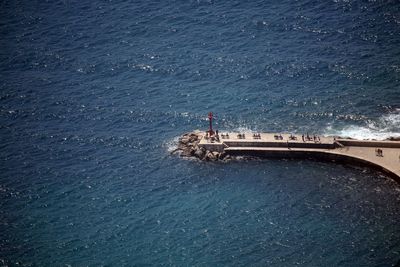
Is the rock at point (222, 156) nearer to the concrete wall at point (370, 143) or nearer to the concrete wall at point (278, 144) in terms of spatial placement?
the concrete wall at point (278, 144)

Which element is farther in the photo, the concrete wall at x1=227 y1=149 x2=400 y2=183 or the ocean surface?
the concrete wall at x1=227 y1=149 x2=400 y2=183

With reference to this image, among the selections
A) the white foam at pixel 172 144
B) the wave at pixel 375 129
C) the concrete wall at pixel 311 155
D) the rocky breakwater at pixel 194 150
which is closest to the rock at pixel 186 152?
the rocky breakwater at pixel 194 150

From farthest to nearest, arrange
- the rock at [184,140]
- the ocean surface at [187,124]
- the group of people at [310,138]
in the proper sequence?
1. the rock at [184,140]
2. the group of people at [310,138]
3. the ocean surface at [187,124]

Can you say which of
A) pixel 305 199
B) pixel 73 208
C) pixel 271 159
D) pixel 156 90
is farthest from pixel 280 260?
pixel 156 90

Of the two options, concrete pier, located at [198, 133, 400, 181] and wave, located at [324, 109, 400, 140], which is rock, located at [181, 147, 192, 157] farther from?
wave, located at [324, 109, 400, 140]

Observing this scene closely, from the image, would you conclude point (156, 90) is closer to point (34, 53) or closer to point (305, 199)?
point (34, 53)

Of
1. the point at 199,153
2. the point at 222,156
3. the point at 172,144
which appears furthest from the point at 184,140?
the point at 222,156

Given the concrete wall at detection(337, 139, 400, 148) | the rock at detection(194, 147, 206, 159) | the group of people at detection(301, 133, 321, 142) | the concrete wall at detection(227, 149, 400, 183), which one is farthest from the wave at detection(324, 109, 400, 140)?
the rock at detection(194, 147, 206, 159)

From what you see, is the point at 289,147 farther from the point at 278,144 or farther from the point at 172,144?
the point at 172,144

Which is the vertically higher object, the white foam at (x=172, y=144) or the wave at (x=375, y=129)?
the white foam at (x=172, y=144)
